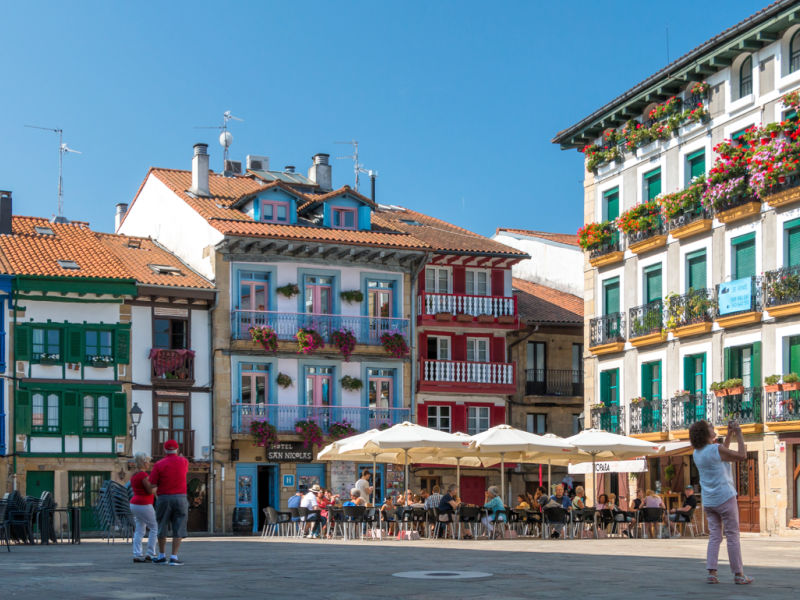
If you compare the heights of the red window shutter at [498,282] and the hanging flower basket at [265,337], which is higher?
the red window shutter at [498,282]

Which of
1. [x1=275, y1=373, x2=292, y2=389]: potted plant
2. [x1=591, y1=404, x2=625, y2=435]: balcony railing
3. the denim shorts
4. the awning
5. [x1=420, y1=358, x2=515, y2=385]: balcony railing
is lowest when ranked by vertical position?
the awning

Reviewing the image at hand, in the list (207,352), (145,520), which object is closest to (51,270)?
(207,352)

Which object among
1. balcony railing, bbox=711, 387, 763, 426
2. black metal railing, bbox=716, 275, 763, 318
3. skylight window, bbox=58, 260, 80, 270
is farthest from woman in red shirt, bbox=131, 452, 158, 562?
skylight window, bbox=58, 260, 80, 270

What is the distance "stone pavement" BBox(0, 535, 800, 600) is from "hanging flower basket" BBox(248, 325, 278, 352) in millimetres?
24885

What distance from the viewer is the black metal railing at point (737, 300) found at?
3734 centimetres

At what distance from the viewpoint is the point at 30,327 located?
145ft

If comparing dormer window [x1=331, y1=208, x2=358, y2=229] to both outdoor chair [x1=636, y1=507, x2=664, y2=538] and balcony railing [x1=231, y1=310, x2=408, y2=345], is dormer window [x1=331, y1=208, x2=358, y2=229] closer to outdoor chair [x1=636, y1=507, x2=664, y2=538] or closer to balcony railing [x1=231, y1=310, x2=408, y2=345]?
balcony railing [x1=231, y1=310, x2=408, y2=345]

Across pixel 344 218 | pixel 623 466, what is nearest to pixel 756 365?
pixel 623 466

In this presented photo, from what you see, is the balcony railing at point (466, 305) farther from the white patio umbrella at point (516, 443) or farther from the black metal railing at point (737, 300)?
the white patio umbrella at point (516, 443)

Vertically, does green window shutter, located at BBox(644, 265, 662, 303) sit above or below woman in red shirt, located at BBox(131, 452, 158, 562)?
above

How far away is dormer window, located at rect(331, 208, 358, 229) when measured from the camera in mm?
51084

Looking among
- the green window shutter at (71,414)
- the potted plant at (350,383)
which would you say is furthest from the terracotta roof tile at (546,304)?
the green window shutter at (71,414)

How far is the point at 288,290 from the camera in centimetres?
4834

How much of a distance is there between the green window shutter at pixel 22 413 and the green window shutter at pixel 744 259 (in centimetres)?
2188
